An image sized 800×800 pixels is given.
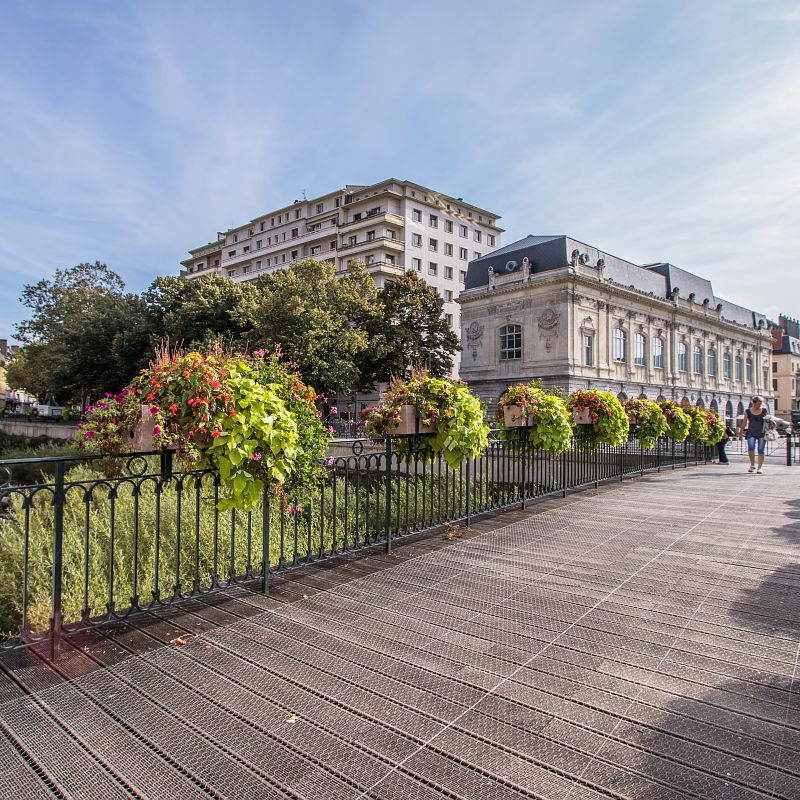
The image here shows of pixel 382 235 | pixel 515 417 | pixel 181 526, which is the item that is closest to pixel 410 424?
pixel 515 417

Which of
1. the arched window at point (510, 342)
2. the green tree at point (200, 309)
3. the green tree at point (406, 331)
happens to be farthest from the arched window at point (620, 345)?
the green tree at point (200, 309)

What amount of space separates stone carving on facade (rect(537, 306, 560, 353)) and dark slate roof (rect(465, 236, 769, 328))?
3.31 meters

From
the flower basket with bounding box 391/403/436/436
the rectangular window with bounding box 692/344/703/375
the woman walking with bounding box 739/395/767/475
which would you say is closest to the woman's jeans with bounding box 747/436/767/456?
the woman walking with bounding box 739/395/767/475

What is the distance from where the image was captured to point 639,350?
44375 mm

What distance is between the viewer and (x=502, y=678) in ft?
9.29

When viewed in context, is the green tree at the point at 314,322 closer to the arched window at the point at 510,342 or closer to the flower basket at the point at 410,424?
the arched window at the point at 510,342

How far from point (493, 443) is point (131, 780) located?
585cm

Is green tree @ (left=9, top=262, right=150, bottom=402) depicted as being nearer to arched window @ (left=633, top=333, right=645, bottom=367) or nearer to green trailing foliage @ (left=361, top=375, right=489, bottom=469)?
green trailing foliage @ (left=361, top=375, right=489, bottom=469)

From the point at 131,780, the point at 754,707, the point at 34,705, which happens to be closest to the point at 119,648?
the point at 34,705

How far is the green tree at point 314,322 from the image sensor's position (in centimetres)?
2944

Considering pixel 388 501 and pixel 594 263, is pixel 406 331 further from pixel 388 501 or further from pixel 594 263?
pixel 388 501

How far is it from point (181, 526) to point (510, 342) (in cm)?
3748

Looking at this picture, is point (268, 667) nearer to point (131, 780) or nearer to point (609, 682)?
point (131, 780)

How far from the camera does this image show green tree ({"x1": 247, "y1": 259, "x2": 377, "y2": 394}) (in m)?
29.4
